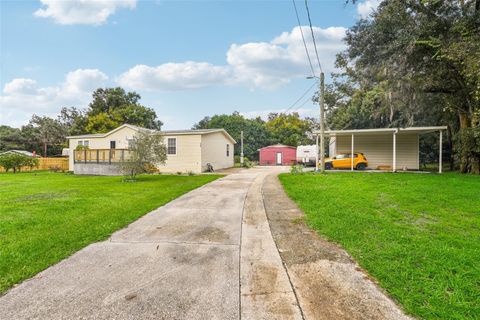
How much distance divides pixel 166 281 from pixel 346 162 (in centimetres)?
1595

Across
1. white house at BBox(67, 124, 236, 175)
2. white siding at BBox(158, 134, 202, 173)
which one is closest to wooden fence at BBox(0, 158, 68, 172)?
white house at BBox(67, 124, 236, 175)

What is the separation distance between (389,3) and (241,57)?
991 cm

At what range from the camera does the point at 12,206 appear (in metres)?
6.42

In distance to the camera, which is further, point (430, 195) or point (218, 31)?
point (218, 31)

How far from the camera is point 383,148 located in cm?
1752

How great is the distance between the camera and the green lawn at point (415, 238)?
7.48 ft

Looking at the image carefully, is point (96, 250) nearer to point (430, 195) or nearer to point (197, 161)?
point (430, 195)

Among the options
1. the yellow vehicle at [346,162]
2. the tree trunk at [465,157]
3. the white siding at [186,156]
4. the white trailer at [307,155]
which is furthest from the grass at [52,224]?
the white trailer at [307,155]

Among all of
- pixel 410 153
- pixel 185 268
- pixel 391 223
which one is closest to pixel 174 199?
pixel 185 268

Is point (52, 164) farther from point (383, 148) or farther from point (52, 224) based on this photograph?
point (383, 148)

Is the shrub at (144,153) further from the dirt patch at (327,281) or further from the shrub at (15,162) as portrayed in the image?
the shrub at (15,162)

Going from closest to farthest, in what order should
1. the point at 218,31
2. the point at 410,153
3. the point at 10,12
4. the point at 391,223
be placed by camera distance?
the point at 391,223, the point at 10,12, the point at 218,31, the point at 410,153

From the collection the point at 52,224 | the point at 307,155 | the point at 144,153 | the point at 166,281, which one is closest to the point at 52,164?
the point at 144,153

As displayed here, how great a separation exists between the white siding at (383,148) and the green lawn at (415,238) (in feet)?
33.4
